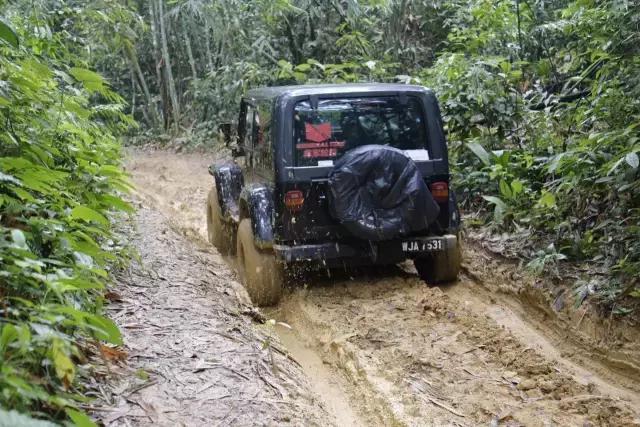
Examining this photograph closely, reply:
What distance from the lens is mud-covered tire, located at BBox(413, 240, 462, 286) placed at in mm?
5758

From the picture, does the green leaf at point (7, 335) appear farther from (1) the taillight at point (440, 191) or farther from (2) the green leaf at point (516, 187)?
(2) the green leaf at point (516, 187)

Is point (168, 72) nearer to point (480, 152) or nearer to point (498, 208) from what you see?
point (480, 152)

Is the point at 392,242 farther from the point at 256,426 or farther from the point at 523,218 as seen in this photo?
the point at 256,426

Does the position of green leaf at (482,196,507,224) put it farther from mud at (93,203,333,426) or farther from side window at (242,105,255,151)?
mud at (93,203,333,426)

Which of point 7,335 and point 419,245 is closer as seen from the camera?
point 7,335

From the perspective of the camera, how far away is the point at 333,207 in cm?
523

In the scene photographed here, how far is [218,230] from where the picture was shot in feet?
24.3

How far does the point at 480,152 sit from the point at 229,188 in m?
2.88

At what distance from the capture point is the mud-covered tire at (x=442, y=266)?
5758mm

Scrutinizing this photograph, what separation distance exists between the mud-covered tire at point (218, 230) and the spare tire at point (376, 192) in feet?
7.54

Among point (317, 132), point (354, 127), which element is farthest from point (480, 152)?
point (317, 132)

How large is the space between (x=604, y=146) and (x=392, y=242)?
1.97 metres

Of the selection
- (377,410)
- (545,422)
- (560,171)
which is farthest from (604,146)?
(377,410)

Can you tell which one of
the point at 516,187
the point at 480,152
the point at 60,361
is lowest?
the point at 516,187
